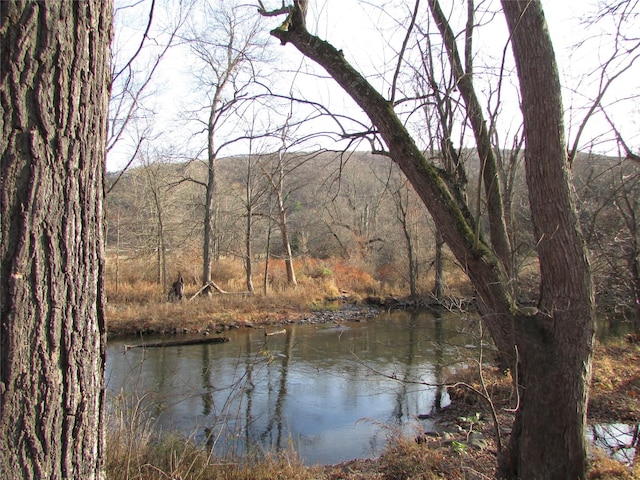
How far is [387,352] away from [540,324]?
30.5 ft

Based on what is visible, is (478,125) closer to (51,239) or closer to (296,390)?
(51,239)

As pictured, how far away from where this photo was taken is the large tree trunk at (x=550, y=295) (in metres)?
3.52

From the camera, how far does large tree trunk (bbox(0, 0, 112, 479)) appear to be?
1.32 metres

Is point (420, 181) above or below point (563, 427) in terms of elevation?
above

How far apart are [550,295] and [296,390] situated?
6.88 m

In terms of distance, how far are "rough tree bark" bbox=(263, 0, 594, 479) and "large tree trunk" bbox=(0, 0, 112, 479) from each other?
265 centimetres

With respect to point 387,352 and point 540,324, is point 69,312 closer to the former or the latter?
point 540,324

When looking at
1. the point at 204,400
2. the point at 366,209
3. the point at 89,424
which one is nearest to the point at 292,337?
the point at 204,400

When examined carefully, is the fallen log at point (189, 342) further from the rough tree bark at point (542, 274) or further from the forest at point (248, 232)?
the rough tree bark at point (542, 274)

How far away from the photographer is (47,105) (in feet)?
4.60

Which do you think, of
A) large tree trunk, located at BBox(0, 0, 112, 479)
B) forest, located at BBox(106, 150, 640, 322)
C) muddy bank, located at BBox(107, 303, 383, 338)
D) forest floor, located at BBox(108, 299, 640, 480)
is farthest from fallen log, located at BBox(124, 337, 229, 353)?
large tree trunk, located at BBox(0, 0, 112, 479)

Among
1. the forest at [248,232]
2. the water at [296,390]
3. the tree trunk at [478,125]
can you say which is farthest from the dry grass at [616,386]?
the tree trunk at [478,125]

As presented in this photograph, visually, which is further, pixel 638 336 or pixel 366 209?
pixel 366 209

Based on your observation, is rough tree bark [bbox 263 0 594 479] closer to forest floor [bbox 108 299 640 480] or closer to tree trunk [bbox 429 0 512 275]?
forest floor [bbox 108 299 640 480]
